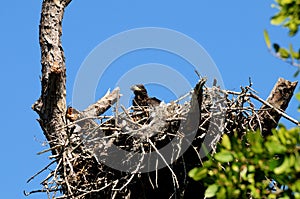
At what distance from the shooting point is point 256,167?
4.05m

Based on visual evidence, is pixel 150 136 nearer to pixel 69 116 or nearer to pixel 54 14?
pixel 69 116

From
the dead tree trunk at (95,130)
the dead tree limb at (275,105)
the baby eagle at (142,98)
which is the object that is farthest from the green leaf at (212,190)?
the baby eagle at (142,98)

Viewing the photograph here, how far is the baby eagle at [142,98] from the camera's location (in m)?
6.86

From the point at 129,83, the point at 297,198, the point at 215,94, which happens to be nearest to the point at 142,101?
the point at 129,83

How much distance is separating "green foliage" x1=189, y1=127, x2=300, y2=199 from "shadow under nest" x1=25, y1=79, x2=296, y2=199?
1989 mm

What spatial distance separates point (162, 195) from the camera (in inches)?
256

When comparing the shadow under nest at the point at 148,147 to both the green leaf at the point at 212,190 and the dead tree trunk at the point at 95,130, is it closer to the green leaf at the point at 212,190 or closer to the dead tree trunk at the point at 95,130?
the dead tree trunk at the point at 95,130

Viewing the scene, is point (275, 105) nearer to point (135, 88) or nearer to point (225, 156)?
point (135, 88)

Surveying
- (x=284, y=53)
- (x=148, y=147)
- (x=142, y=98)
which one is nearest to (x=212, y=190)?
(x=284, y=53)

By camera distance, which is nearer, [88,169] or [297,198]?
[297,198]

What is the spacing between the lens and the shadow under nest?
6.16 meters

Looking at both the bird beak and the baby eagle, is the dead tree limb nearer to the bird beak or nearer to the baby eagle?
the baby eagle

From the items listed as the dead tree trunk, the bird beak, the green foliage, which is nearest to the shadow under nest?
the dead tree trunk

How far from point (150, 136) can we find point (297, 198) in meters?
2.60
